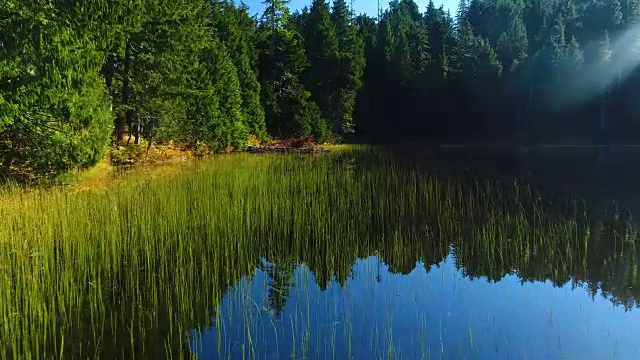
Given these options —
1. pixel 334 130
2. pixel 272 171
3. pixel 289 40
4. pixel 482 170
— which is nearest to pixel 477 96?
pixel 334 130

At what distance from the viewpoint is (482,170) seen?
1775 cm

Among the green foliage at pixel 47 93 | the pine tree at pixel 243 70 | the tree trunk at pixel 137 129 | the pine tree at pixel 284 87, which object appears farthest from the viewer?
the pine tree at pixel 284 87

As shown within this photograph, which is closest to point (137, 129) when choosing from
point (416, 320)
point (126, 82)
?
point (126, 82)

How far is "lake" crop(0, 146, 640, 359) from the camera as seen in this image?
4.21 meters

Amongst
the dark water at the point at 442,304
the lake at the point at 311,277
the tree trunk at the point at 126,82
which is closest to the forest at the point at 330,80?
the tree trunk at the point at 126,82

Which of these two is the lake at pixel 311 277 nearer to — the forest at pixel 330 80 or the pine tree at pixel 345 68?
the forest at pixel 330 80

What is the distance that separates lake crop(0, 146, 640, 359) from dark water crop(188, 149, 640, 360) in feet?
0.07

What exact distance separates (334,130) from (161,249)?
3481cm

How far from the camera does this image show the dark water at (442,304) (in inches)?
165

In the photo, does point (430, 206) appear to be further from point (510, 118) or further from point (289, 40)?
point (510, 118)

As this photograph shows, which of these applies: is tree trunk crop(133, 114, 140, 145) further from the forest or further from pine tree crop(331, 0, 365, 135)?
pine tree crop(331, 0, 365, 135)

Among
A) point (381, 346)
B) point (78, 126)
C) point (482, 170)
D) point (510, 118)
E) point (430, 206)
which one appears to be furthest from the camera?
point (510, 118)

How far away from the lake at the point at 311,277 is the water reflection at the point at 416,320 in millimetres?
22

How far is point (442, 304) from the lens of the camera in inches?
207
